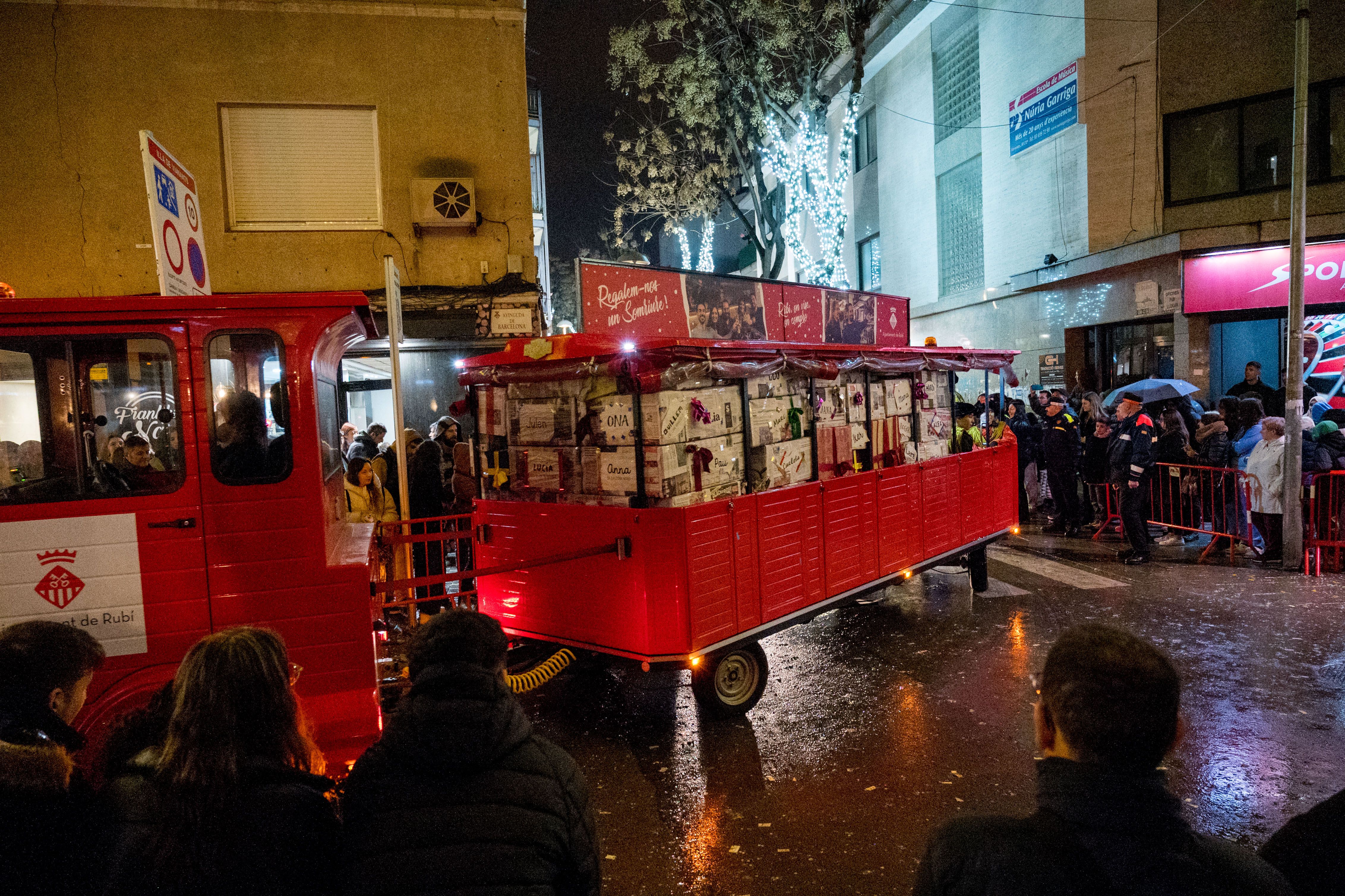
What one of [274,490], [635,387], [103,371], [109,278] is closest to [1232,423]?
[635,387]

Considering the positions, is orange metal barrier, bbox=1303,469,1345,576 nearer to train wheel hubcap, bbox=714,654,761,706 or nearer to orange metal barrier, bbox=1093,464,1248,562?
orange metal barrier, bbox=1093,464,1248,562

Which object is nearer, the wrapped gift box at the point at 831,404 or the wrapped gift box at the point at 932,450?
the wrapped gift box at the point at 831,404

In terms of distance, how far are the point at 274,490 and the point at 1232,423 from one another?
40.7 feet

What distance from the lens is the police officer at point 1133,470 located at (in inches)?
402

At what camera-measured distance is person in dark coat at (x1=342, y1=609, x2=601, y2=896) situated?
1781mm

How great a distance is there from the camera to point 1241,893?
4.75 ft

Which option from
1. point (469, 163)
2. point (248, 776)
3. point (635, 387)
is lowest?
point (248, 776)

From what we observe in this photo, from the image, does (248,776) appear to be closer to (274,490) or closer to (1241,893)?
(1241,893)

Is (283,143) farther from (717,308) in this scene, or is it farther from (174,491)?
(174,491)

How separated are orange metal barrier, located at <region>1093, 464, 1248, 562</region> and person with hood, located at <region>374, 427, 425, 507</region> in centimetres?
937

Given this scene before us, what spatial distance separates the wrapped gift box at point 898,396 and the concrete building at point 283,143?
5.63 meters

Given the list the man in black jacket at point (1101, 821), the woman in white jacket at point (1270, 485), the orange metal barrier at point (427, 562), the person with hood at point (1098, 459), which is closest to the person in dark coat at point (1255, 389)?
the person with hood at point (1098, 459)

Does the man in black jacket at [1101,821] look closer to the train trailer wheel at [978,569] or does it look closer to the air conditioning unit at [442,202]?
the train trailer wheel at [978,569]

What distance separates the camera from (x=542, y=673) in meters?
5.46
